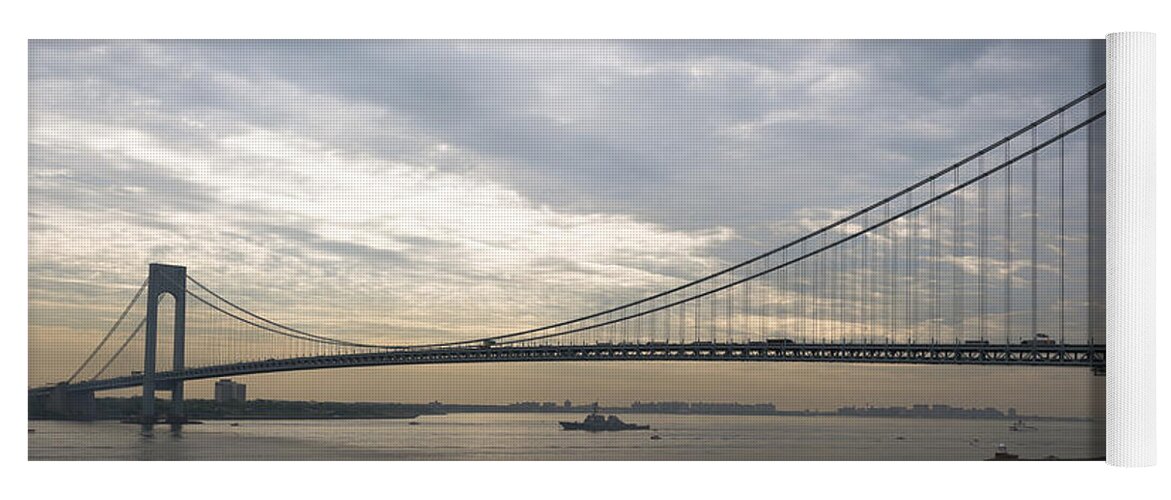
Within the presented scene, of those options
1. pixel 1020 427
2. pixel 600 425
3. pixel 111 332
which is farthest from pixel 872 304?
pixel 111 332

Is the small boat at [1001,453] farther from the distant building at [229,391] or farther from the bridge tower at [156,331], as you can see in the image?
the bridge tower at [156,331]

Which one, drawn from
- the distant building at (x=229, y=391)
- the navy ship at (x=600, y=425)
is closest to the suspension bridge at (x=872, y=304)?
the distant building at (x=229, y=391)

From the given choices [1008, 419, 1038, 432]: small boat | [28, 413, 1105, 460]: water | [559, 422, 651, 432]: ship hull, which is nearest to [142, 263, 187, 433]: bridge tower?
[28, 413, 1105, 460]: water

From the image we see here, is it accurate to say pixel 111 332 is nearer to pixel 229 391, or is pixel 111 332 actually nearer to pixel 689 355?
pixel 229 391

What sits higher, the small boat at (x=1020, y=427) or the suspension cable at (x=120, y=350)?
the suspension cable at (x=120, y=350)
